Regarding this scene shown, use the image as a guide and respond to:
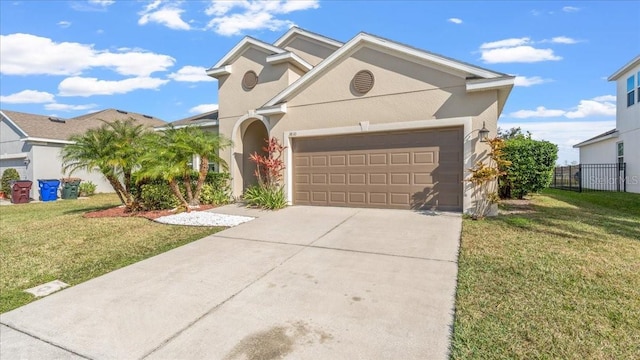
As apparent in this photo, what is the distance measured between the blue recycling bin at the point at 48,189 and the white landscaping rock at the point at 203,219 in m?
12.8

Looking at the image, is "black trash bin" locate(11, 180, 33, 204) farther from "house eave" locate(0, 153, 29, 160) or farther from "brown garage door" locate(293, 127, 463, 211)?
"brown garage door" locate(293, 127, 463, 211)

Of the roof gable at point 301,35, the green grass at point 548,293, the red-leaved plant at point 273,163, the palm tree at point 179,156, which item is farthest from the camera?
the roof gable at point 301,35

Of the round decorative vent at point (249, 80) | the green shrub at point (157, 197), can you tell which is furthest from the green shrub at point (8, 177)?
the round decorative vent at point (249, 80)

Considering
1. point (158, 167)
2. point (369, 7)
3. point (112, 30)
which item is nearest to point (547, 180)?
point (369, 7)

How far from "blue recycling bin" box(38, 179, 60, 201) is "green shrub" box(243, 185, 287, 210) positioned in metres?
13.9

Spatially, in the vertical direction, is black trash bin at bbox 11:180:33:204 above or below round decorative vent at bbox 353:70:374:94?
below

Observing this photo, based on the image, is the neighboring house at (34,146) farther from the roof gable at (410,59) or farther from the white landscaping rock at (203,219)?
the roof gable at (410,59)

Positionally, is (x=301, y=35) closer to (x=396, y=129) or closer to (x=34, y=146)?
(x=396, y=129)

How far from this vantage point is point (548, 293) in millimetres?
3670

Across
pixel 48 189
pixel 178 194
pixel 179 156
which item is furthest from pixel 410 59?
pixel 48 189

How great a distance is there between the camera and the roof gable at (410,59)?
7.75 m

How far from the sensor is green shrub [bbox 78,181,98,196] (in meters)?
18.6

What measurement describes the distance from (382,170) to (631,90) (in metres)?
15.7

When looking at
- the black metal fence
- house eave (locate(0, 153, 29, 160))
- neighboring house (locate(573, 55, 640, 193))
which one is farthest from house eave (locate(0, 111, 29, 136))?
neighboring house (locate(573, 55, 640, 193))
